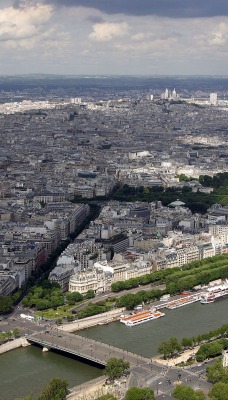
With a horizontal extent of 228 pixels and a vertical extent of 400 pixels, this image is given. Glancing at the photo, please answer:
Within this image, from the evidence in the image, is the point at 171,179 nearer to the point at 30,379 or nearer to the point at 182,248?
the point at 182,248

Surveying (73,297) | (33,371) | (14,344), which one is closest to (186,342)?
(33,371)

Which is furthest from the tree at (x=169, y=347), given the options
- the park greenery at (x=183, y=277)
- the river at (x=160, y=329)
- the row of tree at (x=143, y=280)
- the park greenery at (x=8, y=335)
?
the row of tree at (x=143, y=280)

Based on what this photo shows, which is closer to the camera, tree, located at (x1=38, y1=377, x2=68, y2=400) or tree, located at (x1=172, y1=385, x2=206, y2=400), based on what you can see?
tree, located at (x1=172, y1=385, x2=206, y2=400)

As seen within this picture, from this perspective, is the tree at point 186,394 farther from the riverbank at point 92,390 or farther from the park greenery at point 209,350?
the park greenery at point 209,350

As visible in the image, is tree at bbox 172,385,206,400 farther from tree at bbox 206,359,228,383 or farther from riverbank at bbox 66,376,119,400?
riverbank at bbox 66,376,119,400

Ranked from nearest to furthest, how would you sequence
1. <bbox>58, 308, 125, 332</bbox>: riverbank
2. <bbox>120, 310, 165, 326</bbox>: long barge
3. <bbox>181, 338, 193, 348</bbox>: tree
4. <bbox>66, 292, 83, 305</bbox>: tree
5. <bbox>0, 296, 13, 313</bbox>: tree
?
<bbox>181, 338, 193, 348</bbox>: tree < <bbox>58, 308, 125, 332</bbox>: riverbank < <bbox>120, 310, 165, 326</bbox>: long barge < <bbox>0, 296, 13, 313</bbox>: tree < <bbox>66, 292, 83, 305</bbox>: tree

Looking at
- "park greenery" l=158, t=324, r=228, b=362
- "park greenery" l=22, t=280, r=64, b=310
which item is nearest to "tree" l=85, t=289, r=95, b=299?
"park greenery" l=22, t=280, r=64, b=310

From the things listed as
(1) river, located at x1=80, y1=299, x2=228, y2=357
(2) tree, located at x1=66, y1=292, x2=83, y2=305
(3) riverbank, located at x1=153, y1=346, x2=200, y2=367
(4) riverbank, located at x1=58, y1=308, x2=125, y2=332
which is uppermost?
(3) riverbank, located at x1=153, y1=346, x2=200, y2=367
